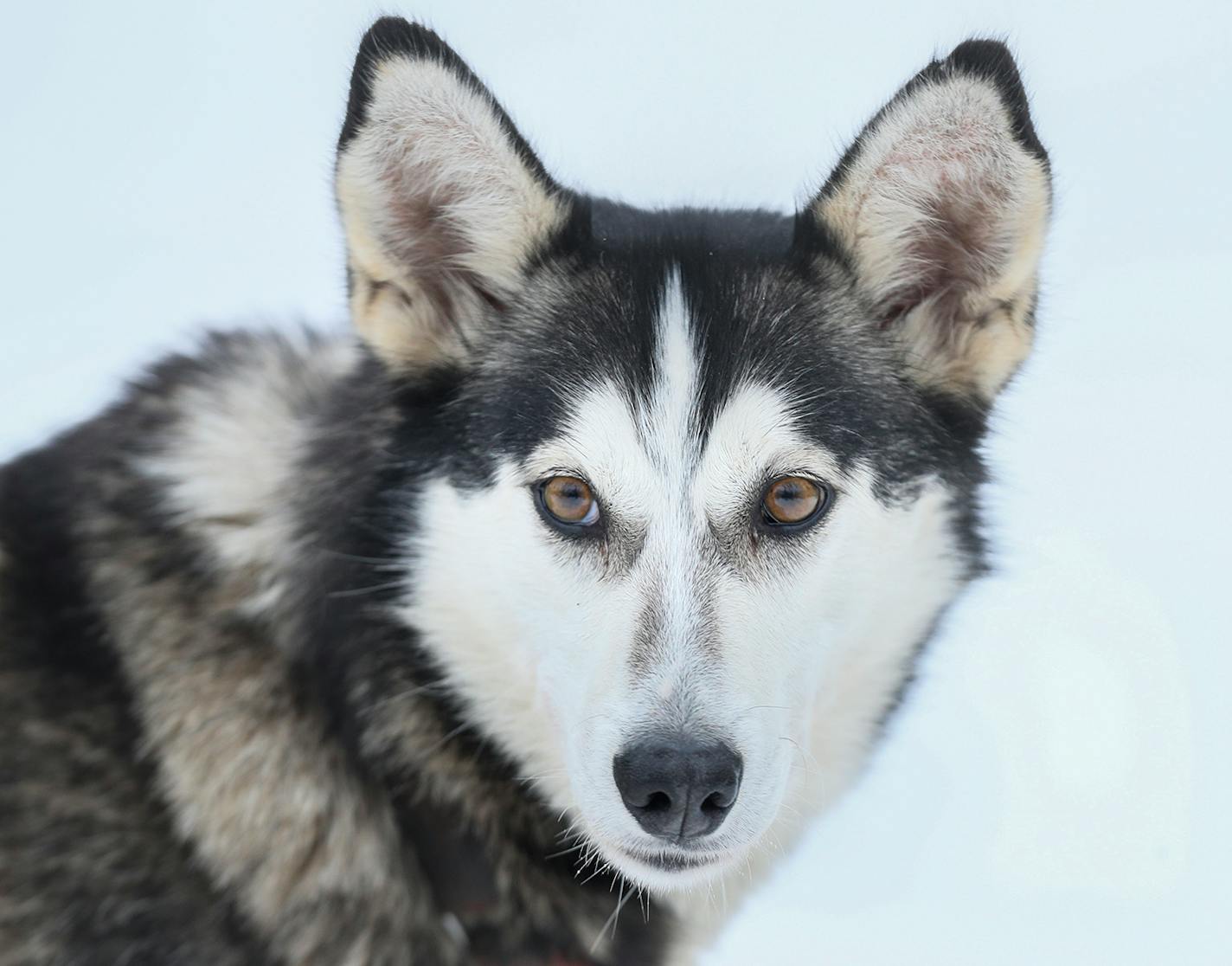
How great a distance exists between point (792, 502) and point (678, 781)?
0.56 meters

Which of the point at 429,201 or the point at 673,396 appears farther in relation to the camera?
the point at 429,201

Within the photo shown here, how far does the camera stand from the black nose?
1.89m

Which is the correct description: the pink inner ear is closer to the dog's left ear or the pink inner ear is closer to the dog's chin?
the dog's left ear

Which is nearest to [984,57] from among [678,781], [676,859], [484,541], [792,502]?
[792,502]

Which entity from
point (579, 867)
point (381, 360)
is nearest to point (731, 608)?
point (579, 867)

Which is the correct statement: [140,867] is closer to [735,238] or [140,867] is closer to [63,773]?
[63,773]

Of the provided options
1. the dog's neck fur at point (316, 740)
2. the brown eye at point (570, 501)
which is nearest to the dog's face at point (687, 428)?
the brown eye at point (570, 501)

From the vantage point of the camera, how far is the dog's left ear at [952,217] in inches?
86.0

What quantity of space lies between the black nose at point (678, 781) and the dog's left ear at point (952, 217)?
0.96 meters

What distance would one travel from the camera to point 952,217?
2.39 meters

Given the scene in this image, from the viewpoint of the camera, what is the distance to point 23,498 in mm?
2490

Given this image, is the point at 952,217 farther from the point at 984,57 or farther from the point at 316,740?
the point at 316,740

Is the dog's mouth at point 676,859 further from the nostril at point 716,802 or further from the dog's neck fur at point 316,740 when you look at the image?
the dog's neck fur at point 316,740

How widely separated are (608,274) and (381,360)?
0.47m
